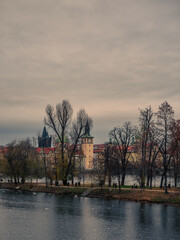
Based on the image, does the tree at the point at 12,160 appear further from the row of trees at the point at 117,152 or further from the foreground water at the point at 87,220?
the foreground water at the point at 87,220

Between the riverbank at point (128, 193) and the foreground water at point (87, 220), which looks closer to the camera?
the foreground water at point (87, 220)

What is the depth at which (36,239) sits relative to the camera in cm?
3338

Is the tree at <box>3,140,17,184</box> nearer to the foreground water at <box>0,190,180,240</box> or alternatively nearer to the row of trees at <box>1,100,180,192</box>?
the row of trees at <box>1,100,180,192</box>

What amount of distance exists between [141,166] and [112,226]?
29416 mm

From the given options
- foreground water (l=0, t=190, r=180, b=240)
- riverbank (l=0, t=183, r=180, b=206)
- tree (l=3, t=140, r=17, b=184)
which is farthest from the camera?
tree (l=3, t=140, r=17, b=184)

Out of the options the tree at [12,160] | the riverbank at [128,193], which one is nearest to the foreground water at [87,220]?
the riverbank at [128,193]

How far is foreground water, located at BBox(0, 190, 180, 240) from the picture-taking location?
3581 cm

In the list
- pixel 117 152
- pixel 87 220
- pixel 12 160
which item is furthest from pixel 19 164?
pixel 87 220

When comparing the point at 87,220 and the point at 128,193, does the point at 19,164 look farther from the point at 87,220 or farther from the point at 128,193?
the point at 87,220

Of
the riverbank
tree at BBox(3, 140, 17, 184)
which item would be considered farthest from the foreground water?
tree at BBox(3, 140, 17, 184)

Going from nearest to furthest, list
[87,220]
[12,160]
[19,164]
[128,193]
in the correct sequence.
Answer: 1. [87,220]
2. [128,193]
3. [19,164]
4. [12,160]

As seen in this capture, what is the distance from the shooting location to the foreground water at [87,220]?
117 ft

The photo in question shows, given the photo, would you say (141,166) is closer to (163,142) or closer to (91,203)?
(163,142)

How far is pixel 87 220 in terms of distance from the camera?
144 ft
